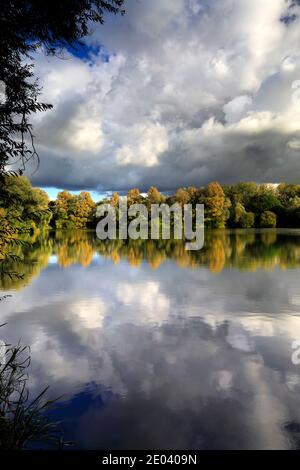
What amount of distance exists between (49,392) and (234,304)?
586 centimetres

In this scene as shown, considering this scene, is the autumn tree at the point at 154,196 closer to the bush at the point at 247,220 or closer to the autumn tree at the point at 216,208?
the autumn tree at the point at 216,208

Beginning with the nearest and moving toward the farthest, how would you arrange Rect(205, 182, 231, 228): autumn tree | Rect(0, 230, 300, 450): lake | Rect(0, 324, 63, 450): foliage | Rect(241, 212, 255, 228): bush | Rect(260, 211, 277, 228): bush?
Rect(0, 324, 63, 450): foliage
Rect(0, 230, 300, 450): lake
Rect(205, 182, 231, 228): autumn tree
Rect(241, 212, 255, 228): bush
Rect(260, 211, 277, 228): bush

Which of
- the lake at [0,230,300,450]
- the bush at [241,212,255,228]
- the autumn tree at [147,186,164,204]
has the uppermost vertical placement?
the autumn tree at [147,186,164,204]

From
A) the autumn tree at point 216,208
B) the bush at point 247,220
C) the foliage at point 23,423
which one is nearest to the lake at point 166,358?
the foliage at point 23,423

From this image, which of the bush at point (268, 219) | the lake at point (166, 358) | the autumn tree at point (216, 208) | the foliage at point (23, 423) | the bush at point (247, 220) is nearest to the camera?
the foliage at point (23, 423)

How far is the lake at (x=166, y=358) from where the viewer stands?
4.03 metres

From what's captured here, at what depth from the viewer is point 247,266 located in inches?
639

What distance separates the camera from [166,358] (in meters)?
5.94

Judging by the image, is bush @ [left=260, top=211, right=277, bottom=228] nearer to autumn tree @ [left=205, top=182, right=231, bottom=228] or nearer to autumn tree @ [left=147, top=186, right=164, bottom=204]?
autumn tree @ [left=205, top=182, right=231, bottom=228]

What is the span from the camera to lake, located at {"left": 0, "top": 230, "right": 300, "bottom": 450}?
13.2 feet

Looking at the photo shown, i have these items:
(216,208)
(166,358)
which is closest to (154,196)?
(216,208)

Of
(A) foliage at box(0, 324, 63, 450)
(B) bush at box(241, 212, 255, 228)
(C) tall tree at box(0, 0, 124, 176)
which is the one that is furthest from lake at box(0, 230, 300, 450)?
(B) bush at box(241, 212, 255, 228)
